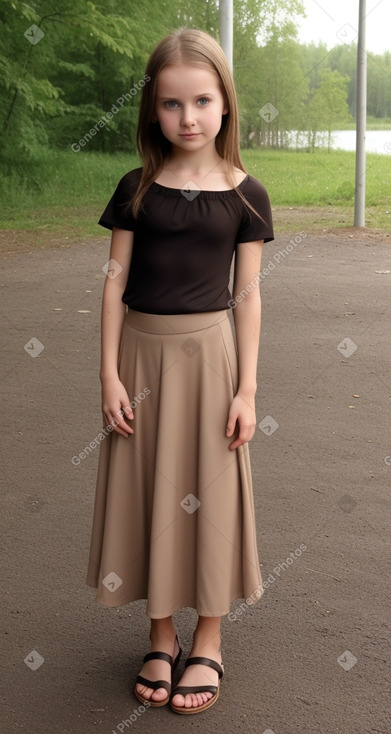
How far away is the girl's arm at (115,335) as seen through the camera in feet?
9.09

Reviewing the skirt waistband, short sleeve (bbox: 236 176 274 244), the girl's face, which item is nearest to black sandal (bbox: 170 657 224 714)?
the skirt waistband

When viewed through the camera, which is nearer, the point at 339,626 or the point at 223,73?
the point at 223,73

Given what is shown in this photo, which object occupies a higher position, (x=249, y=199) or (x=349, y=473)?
(x=249, y=199)

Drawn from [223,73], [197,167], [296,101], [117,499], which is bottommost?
[296,101]

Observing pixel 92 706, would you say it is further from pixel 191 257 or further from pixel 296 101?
pixel 296 101

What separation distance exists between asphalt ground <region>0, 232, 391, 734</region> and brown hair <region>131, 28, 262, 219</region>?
4.75 feet

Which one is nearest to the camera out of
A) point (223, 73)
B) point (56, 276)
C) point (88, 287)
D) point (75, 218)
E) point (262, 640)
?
point (223, 73)

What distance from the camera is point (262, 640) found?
3.29 meters

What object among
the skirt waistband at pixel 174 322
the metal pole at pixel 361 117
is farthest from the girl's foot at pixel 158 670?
the metal pole at pixel 361 117

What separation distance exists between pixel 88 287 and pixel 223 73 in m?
7.46

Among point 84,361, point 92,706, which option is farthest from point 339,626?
point 84,361

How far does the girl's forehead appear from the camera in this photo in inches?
102

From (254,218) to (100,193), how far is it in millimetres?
17414

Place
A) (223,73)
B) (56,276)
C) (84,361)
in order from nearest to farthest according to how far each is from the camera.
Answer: (223,73)
(84,361)
(56,276)
